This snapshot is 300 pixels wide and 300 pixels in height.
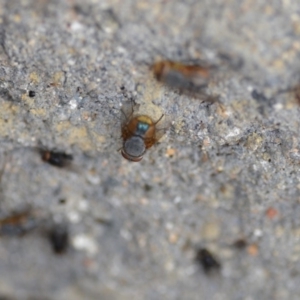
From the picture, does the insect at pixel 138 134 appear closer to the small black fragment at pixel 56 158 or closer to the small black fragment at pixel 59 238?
the small black fragment at pixel 56 158

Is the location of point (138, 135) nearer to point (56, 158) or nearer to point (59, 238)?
point (56, 158)

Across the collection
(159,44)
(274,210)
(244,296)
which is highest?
(159,44)

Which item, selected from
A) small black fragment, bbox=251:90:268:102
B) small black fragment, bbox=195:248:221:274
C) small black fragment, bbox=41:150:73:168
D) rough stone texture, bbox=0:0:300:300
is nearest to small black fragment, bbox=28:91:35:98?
rough stone texture, bbox=0:0:300:300

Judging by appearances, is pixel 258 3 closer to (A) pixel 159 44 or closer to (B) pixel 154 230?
(A) pixel 159 44

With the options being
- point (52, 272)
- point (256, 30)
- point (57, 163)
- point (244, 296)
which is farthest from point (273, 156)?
point (52, 272)

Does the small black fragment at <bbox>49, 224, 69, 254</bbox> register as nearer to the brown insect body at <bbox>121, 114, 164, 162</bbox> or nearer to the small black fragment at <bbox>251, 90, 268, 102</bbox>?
the brown insect body at <bbox>121, 114, 164, 162</bbox>

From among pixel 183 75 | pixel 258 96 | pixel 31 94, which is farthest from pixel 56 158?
pixel 258 96
